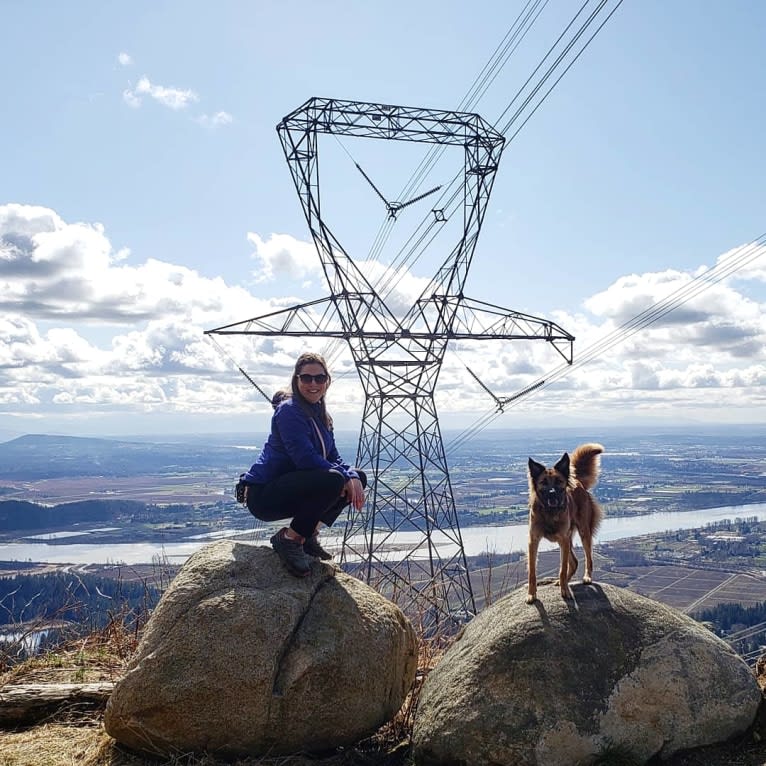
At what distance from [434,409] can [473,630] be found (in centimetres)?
884

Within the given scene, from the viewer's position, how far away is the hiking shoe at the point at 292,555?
6.16 meters

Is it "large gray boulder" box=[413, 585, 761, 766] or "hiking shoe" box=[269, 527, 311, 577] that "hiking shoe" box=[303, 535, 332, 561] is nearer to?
"hiking shoe" box=[269, 527, 311, 577]

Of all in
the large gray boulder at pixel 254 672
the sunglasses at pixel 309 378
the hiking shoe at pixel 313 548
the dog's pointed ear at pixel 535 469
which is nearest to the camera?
the large gray boulder at pixel 254 672

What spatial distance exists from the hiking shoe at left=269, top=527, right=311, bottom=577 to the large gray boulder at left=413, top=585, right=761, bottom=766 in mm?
1482

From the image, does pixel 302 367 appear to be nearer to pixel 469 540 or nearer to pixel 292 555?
pixel 292 555

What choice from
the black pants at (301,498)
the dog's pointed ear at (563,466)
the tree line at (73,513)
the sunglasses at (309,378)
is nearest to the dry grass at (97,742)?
the black pants at (301,498)

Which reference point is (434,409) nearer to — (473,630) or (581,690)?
(473,630)

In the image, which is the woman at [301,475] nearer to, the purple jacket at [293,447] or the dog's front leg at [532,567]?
the purple jacket at [293,447]

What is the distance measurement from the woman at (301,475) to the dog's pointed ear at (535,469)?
1480mm

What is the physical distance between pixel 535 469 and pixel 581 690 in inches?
65.7

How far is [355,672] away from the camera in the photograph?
18.4 feet

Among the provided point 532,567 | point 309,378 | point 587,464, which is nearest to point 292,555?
point 309,378

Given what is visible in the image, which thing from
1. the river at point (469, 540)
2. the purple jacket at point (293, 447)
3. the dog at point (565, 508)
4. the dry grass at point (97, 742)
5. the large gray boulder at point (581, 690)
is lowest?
the river at point (469, 540)

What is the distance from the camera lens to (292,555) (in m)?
6.19
